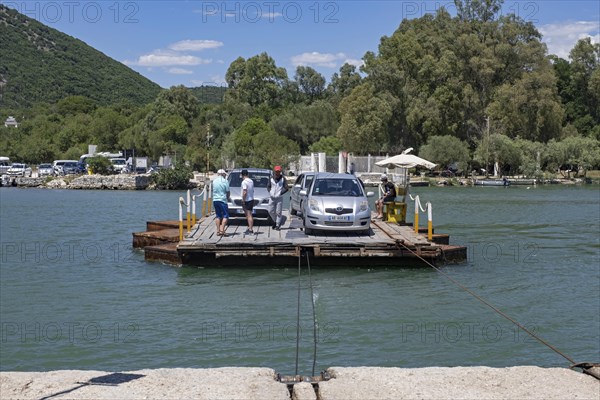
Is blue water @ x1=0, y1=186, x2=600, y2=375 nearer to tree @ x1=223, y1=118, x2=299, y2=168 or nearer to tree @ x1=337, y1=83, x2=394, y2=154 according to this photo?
tree @ x1=223, y1=118, x2=299, y2=168

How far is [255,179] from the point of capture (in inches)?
997

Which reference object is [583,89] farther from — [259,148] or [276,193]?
[276,193]

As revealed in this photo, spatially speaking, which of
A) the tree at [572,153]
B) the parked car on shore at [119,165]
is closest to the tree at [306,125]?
the parked car on shore at [119,165]

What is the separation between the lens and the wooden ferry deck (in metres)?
19.6

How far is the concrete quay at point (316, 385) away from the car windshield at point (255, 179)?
17.8 m

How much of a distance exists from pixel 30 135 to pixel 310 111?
5065 cm

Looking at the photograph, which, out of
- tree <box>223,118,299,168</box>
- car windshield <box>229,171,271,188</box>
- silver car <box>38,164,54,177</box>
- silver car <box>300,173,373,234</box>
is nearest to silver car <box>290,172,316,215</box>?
car windshield <box>229,171,271,188</box>

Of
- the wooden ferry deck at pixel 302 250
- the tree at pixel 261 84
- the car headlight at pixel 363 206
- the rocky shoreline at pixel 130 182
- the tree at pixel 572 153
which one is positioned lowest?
the wooden ferry deck at pixel 302 250

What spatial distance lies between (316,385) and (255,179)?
18707 mm

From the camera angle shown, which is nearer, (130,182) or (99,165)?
(130,182)

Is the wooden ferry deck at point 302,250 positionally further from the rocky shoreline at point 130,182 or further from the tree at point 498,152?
the tree at point 498,152

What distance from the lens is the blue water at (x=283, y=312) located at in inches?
485

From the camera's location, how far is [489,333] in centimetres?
1408

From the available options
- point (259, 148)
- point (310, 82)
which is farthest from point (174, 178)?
point (310, 82)
